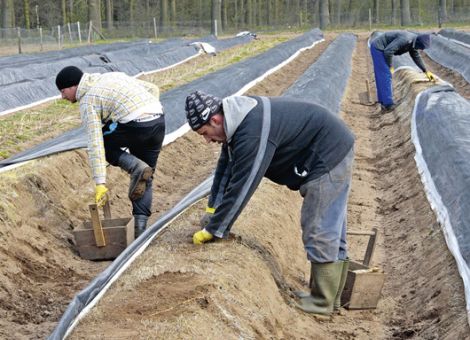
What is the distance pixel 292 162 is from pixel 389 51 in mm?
9023

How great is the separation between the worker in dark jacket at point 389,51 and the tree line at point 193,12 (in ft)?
102

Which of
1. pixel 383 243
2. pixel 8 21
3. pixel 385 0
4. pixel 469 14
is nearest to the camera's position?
pixel 383 243

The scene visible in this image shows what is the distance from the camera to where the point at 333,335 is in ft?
17.5

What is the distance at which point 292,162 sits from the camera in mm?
5109

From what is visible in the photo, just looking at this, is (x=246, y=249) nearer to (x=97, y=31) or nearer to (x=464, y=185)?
(x=464, y=185)

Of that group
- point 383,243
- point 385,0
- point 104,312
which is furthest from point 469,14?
point 104,312

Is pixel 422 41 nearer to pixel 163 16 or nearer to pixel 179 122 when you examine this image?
pixel 179 122

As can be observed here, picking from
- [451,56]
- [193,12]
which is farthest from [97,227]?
[193,12]

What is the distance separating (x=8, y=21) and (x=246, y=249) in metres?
38.8

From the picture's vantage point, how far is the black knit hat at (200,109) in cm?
472

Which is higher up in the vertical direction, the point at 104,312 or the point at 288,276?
the point at 104,312

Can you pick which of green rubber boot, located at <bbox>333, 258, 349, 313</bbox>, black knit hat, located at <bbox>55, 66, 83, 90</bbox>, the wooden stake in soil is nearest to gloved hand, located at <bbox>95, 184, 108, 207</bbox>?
the wooden stake in soil

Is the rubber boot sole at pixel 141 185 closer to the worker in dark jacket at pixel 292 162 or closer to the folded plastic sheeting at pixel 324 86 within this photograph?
the worker in dark jacket at pixel 292 162

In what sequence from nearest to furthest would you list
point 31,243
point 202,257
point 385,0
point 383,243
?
point 202,257, point 31,243, point 383,243, point 385,0
